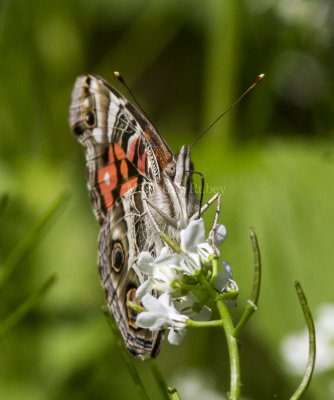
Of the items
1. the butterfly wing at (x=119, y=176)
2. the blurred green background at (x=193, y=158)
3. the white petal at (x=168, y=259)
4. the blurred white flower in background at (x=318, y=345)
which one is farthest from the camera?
the blurred green background at (x=193, y=158)

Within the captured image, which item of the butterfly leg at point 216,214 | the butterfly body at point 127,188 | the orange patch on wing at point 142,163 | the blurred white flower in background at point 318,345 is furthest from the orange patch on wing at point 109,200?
the blurred white flower in background at point 318,345

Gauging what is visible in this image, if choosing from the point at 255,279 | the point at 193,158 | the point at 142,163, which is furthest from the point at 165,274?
the point at 193,158

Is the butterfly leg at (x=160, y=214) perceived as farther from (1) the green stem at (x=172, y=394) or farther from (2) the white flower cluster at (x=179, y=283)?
(1) the green stem at (x=172, y=394)

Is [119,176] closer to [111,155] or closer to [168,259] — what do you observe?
[111,155]

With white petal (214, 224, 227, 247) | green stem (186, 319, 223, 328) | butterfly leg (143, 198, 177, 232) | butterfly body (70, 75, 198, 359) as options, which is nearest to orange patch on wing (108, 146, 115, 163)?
butterfly body (70, 75, 198, 359)

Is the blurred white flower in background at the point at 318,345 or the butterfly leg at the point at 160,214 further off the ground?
the butterfly leg at the point at 160,214

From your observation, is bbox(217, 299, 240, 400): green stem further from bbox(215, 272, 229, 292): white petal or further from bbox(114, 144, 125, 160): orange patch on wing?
bbox(114, 144, 125, 160): orange patch on wing

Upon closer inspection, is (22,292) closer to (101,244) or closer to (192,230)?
(101,244)

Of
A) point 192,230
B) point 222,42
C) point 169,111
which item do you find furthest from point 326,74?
point 192,230
